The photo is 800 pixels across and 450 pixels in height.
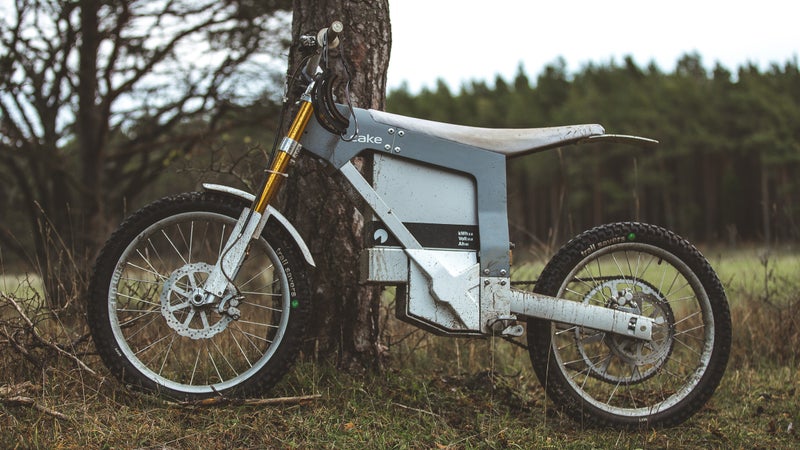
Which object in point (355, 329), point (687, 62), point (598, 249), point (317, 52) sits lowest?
point (355, 329)

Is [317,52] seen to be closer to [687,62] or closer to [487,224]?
[487,224]

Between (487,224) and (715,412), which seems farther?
(715,412)

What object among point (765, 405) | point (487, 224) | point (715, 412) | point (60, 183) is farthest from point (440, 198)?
point (60, 183)

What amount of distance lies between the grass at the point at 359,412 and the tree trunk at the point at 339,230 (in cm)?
17

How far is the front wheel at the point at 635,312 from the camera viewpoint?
10.9 ft

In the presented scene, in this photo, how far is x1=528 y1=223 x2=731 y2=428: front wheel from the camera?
334 centimetres

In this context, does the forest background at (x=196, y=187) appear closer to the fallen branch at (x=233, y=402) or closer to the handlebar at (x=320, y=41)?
the fallen branch at (x=233, y=402)

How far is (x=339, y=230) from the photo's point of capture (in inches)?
147

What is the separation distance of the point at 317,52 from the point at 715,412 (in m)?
2.63

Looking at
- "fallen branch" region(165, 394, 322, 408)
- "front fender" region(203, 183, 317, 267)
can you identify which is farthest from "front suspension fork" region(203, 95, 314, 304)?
"fallen branch" region(165, 394, 322, 408)

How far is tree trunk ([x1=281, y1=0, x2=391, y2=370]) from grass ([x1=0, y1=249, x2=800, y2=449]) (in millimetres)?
169

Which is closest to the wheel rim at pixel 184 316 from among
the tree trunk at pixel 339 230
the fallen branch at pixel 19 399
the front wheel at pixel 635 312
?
the tree trunk at pixel 339 230

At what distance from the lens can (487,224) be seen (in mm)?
3312

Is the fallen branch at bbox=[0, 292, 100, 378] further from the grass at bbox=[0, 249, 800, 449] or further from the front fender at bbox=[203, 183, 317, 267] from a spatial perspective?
the front fender at bbox=[203, 183, 317, 267]
